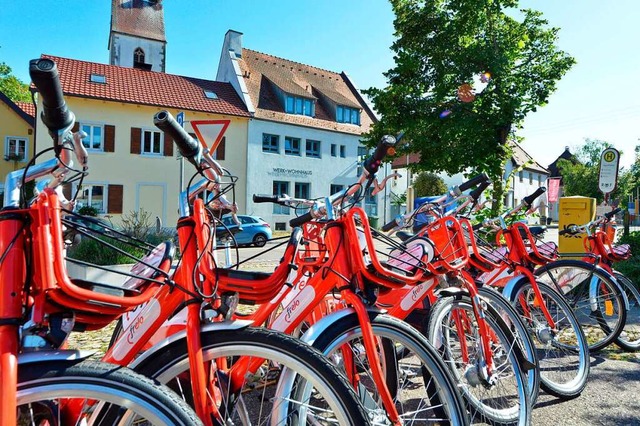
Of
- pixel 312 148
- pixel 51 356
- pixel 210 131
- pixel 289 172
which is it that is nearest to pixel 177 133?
pixel 51 356

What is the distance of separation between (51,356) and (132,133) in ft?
79.4

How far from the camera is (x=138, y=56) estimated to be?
3712 cm

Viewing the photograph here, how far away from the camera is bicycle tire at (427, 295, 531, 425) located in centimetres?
240

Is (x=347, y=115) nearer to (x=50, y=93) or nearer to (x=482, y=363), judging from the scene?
(x=482, y=363)

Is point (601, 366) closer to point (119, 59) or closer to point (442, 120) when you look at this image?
point (442, 120)

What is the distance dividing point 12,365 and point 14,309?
0.16 m

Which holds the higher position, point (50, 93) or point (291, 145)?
point (291, 145)

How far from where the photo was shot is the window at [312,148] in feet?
95.6

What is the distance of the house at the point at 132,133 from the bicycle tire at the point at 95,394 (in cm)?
2206

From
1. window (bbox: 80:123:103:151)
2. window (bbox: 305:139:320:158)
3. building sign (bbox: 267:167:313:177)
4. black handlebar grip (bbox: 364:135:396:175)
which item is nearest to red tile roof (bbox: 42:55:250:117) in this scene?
window (bbox: 80:123:103:151)

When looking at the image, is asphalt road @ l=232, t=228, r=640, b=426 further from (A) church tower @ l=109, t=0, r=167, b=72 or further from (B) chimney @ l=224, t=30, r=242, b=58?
(A) church tower @ l=109, t=0, r=167, b=72

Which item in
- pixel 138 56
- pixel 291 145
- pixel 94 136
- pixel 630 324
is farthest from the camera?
pixel 138 56

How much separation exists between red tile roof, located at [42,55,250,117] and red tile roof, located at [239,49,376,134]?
5.53ft

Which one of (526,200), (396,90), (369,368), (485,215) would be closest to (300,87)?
(396,90)
